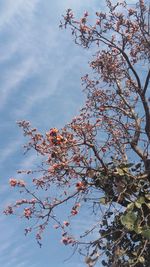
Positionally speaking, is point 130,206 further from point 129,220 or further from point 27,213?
point 27,213

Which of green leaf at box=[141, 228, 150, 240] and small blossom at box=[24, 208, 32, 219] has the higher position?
small blossom at box=[24, 208, 32, 219]

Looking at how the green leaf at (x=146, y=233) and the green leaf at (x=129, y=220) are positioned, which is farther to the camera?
the green leaf at (x=129, y=220)

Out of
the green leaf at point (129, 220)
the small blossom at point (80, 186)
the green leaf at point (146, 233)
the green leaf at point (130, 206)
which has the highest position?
the small blossom at point (80, 186)

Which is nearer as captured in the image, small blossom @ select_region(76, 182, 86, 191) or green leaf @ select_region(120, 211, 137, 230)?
green leaf @ select_region(120, 211, 137, 230)

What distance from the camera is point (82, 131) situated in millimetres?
9484

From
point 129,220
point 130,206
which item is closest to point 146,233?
point 129,220

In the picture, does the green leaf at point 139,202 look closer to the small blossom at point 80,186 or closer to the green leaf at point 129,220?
the green leaf at point 129,220

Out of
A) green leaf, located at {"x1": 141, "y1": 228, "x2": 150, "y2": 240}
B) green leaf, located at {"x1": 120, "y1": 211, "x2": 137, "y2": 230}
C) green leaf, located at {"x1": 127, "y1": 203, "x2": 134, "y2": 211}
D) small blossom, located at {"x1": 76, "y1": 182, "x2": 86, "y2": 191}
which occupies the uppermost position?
small blossom, located at {"x1": 76, "y1": 182, "x2": 86, "y2": 191}

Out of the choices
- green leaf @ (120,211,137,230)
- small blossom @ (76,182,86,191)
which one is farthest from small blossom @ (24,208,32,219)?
green leaf @ (120,211,137,230)

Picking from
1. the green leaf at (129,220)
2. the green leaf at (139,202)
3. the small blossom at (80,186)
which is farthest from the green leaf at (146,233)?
the small blossom at (80,186)

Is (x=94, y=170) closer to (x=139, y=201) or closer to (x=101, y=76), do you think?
(x=139, y=201)

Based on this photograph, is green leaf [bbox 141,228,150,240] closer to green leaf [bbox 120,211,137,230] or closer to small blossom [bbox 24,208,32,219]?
green leaf [bbox 120,211,137,230]

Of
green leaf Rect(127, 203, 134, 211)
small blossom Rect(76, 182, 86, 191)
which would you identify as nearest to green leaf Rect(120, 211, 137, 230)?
green leaf Rect(127, 203, 134, 211)

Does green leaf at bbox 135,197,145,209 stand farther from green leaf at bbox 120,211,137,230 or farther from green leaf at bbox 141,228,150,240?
green leaf at bbox 141,228,150,240
